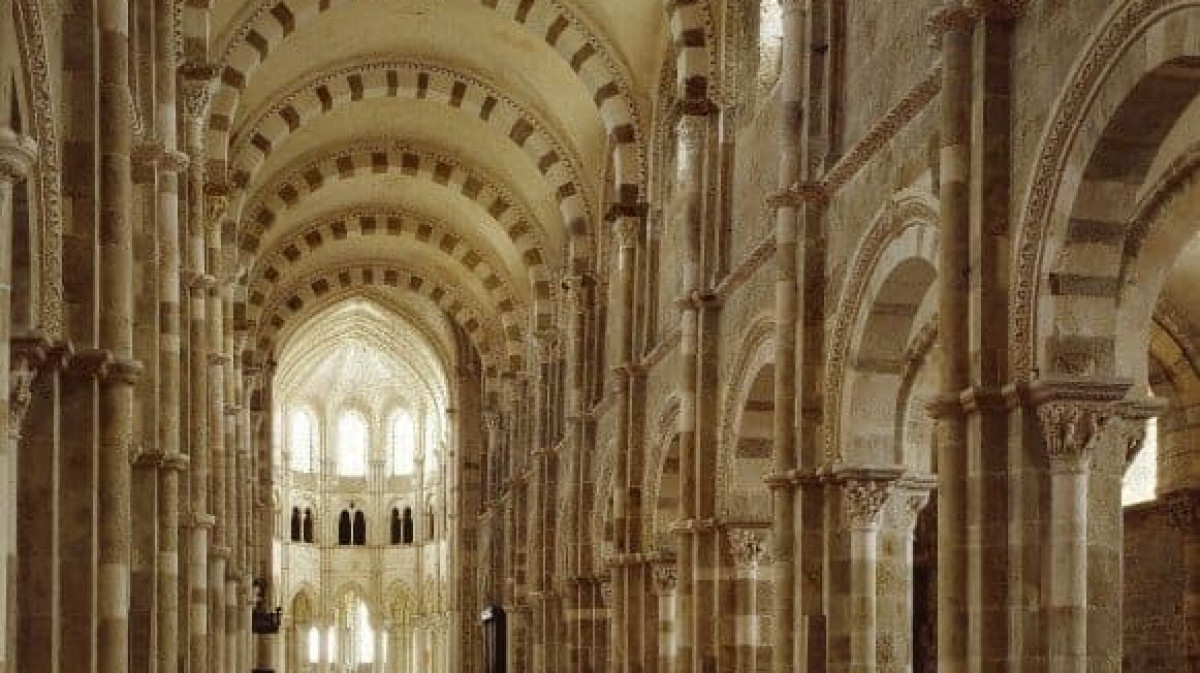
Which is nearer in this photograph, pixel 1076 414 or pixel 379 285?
pixel 1076 414

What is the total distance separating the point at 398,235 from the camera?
40.9 metres

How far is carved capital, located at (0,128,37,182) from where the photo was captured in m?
8.58

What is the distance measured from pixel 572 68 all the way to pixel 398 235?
13.9m

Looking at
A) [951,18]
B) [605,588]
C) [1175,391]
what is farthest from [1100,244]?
[605,588]

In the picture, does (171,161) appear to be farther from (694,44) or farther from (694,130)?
(694,44)

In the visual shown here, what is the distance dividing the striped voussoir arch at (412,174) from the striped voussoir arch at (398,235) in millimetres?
3754

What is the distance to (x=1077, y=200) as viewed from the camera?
11773mm

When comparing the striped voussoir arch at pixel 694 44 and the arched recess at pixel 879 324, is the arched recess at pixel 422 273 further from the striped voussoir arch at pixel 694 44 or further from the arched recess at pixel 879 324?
the arched recess at pixel 879 324

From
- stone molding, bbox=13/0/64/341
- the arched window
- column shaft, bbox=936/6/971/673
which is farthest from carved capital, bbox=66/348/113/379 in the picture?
the arched window

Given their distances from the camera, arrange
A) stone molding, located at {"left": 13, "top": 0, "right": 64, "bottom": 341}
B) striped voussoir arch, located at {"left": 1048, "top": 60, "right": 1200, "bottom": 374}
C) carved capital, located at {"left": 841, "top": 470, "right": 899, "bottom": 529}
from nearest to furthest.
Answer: stone molding, located at {"left": 13, "top": 0, "right": 64, "bottom": 341}
striped voussoir arch, located at {"left": 1048, "top": 60, "right": 1200, "bottom": 374}
carved capital, located at {"left": 841, "top": 470, "right": 899, "bottom": 529}

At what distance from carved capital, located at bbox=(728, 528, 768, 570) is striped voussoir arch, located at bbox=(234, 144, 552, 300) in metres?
15.2

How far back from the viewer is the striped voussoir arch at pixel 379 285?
43.0 metres

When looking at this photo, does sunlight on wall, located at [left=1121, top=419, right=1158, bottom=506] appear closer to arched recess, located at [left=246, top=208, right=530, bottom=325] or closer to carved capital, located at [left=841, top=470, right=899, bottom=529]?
carved capital, located at [left=841, top=470, right=899, bottom=529]

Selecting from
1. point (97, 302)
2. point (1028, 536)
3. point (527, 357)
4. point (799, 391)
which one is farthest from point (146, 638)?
point (527, 357)
